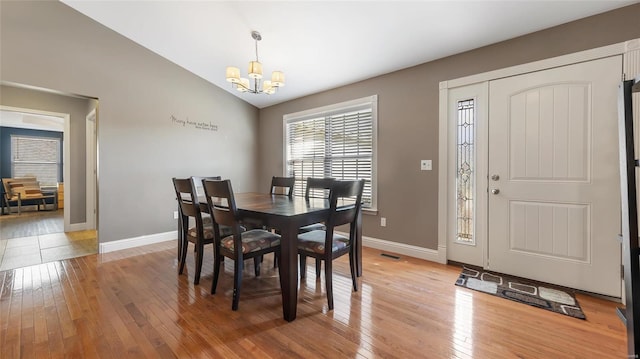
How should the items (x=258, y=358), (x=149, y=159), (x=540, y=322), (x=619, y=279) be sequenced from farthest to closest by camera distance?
(x=149, y=159)
(x=619, y=279)
(x=540, y=322)
(x=258, y=358)

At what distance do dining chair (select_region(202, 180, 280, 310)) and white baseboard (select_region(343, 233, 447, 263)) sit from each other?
1786mm

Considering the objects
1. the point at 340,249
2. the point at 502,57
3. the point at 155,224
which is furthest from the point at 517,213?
the point at 155,224

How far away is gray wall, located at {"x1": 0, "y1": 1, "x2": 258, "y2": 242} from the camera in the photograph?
2.86 metres

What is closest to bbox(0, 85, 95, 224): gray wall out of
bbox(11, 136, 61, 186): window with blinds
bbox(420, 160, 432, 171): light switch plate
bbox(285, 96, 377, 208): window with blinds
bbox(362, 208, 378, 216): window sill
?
bbox(285, 96, 377, 208): window with blinds

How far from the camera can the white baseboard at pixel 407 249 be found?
9.74 ft

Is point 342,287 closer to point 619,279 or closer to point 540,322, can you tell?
point 540,322

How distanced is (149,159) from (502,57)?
453cm

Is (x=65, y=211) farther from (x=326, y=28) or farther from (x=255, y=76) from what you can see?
(x=326, y=28)

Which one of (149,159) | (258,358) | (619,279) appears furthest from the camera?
(149,159)

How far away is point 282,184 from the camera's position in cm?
332

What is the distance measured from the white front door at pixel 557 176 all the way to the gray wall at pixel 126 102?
411 centimetres

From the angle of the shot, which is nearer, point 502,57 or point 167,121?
point 502,57

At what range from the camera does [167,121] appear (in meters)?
3.92

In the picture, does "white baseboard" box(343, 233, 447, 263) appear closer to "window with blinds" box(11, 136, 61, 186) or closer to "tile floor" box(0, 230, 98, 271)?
"tile floor" box(0, 230, 98, 271)
